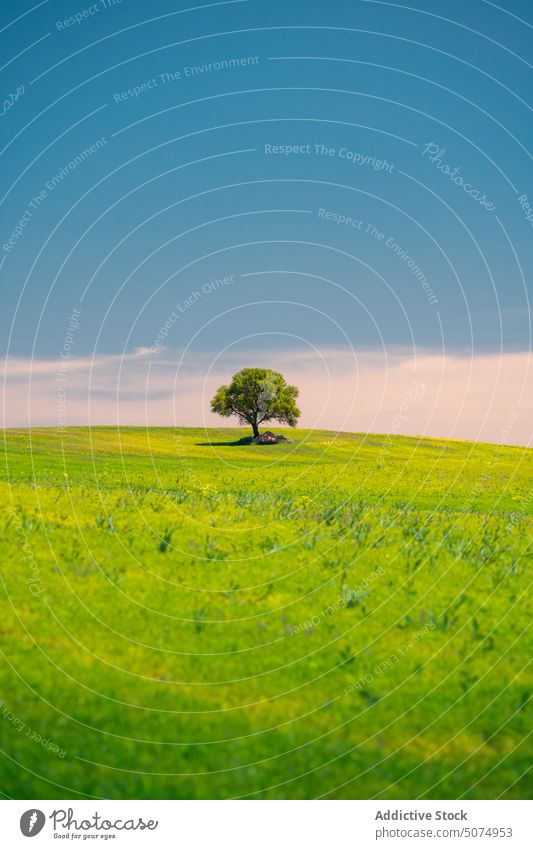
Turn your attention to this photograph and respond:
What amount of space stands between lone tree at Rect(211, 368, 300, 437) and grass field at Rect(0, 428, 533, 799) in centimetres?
7423

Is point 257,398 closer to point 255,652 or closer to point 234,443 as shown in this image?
point 234,443

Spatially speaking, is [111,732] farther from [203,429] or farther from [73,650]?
[203,429]

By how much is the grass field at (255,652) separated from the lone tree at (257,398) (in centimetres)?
7423

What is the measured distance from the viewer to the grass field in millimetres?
9414

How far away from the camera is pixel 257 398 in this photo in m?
98.1

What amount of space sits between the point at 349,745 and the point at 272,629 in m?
3.75

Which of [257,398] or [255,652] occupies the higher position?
[257,398]

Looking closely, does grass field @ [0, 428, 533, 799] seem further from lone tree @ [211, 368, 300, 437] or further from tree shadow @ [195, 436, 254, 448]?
lone tree @ [211, 368, 300, 437]

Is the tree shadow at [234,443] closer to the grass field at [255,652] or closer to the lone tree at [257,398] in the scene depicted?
the lone tree at [257,398]

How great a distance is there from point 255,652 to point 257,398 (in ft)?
282

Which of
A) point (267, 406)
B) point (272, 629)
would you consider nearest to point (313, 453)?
point (267, 406)

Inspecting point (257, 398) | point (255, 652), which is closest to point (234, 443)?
point (257, 398)

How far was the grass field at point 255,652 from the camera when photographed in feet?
30.9

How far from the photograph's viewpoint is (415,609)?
14.7m
